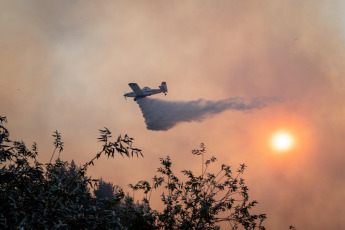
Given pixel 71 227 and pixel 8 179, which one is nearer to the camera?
pixel 71 227

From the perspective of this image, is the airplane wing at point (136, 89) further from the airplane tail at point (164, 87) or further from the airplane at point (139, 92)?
the airplane tail at point (164, 87)

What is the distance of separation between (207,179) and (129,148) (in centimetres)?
1475

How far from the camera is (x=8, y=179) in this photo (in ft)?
30.0

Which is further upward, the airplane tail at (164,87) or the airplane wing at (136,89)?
the airplane tail at (164,87)

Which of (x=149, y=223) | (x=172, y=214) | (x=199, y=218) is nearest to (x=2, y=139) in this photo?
(x=149, y=223)

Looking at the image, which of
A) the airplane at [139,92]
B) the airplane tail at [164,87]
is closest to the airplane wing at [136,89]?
the airplane at [139,92]

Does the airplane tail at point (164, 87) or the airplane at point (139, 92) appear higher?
the airplane tail at point (164, 87)

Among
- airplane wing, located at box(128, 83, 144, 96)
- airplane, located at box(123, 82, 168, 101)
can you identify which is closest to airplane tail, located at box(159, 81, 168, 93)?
airplane, located at box(123, 82, 168, 101)

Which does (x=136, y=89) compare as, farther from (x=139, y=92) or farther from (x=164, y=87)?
(x=164, y=87)

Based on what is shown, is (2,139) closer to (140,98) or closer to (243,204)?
(243,204)

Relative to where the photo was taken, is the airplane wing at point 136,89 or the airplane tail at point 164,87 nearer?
the airplane wing at point 136,89

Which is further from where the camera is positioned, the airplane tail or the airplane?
the airplane tail

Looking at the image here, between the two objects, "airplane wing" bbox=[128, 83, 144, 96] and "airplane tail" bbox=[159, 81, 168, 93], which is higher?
"airplane tail" bbox=[159, 81, 168, 93]

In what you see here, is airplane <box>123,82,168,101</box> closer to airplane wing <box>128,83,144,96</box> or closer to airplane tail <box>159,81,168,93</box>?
airplane wing <box>128,83,144,96</box>
